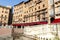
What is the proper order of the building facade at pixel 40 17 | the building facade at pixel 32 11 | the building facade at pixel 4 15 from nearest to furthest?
1. the building facade at pixel 40 17
2. the building facade at pixel 32 11
3. the building facade at pixel 4 15

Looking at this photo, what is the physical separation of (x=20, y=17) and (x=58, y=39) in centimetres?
3109

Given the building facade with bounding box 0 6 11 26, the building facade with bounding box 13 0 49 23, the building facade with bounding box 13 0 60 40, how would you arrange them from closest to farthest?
the building facade with bounding box 13 0 60 40 < the building facade with bounding box 13 0 49 23 < the building facade with bounding box 0 6 11 26

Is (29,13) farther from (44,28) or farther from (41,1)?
(44,28)

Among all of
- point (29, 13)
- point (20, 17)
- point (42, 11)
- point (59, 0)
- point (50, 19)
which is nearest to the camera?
point (59, 0)

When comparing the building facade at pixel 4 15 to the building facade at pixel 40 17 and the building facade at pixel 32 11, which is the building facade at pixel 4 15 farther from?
the building facade at pixel 40 17

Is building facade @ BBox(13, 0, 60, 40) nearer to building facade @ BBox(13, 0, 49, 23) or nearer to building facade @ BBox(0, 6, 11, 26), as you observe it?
building facade @ BBox(13, 0, 49, 23)

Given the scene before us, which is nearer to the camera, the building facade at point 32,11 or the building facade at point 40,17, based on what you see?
the building facade at point 40,17

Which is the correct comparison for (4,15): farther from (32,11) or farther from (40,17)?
(40,17)

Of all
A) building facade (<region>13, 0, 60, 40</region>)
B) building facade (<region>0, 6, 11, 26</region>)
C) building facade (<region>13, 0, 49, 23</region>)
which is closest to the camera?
building facade (<region>13, 0, 60, 40</region>)

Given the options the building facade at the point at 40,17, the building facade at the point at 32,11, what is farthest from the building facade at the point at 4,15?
the building facade at the point at 40,17

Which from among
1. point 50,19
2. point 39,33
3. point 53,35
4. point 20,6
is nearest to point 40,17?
point 50,19

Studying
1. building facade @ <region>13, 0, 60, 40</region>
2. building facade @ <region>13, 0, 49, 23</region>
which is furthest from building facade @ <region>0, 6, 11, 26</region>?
building facade @ <region>13, 0, 60, 40</region>

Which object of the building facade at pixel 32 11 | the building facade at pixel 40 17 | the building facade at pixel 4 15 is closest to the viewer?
the building facade at pixel 40 17

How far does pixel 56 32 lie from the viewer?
22.2 metres
